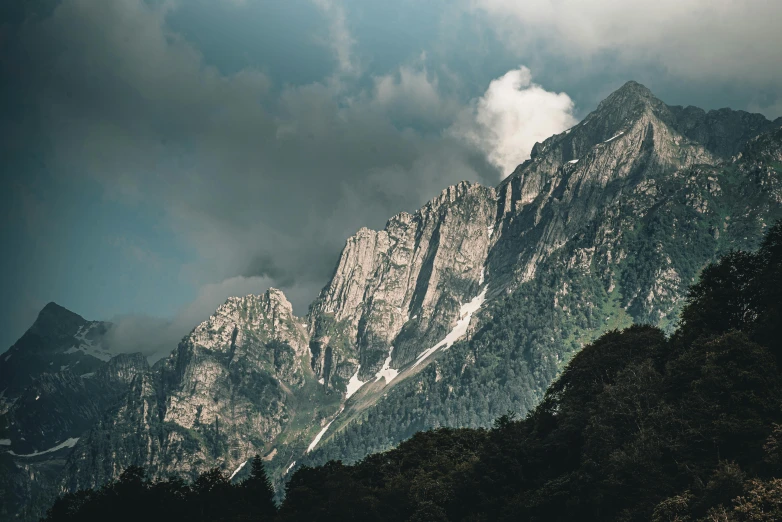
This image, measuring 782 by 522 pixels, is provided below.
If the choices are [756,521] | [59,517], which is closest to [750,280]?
[756,521]

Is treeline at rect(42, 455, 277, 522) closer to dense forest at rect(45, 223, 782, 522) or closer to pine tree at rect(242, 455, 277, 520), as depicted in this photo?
pine tree at rect(242, 455, 277, 520)

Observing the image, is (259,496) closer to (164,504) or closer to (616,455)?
(164,504)

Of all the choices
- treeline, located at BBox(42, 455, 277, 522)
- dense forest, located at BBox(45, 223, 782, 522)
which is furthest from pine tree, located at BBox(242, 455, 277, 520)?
dense forest, located at BBox(45, 223, 782, 522)

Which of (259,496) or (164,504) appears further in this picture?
(259,496)

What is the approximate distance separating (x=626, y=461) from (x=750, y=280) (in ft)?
179

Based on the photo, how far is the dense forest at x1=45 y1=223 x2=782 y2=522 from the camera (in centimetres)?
8675

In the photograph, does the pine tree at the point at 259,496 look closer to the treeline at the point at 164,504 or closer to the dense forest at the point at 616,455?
the treeline at the point at 164,504

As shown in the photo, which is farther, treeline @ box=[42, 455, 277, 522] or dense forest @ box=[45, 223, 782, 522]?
treeline @ box=[42, 455, 277, 522]

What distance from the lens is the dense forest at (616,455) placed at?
8675cm

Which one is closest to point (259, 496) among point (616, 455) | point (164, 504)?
point (164, 504)

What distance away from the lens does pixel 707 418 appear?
94.1 metres

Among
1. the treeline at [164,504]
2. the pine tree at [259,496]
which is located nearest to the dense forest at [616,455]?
the treeline at [164,504]

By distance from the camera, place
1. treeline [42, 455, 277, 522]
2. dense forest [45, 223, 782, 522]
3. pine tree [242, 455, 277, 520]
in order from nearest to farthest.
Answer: dense forest [45, 223, 782, 522] < treeline [42, 455, 277, 522] < pine tree [242, 455, 277, 520]

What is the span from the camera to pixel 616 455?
319ft
